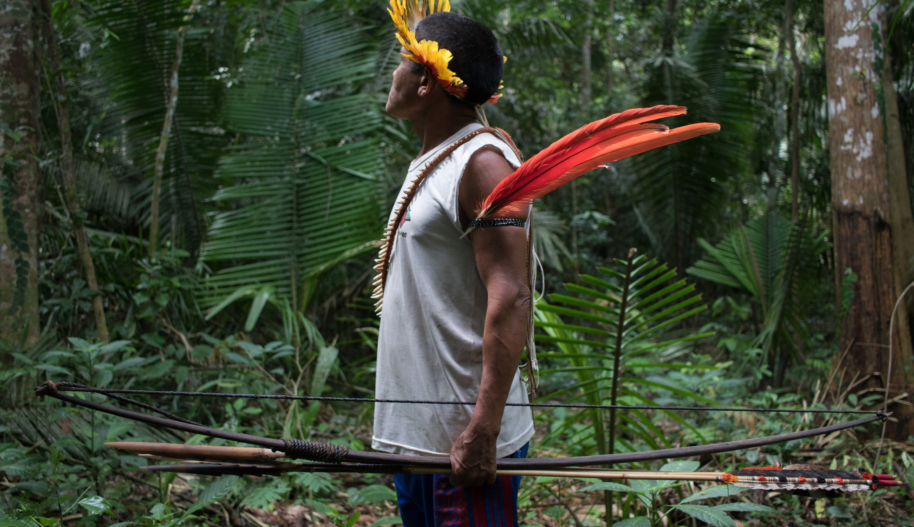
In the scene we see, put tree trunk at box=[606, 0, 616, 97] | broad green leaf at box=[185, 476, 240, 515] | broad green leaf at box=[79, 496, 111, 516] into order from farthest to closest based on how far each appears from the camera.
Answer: tree trunk at box=[606, 0, 616, 97] → broad green leaf at box=[185, 476, 240, 515] → broad green leaf at box=[79, 496, 111, 516]

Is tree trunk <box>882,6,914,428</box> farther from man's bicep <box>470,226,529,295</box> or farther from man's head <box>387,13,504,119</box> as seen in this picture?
man's bicep <box>470,226,529,295</box>

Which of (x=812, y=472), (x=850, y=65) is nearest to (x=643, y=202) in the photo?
(x=850, y=65)

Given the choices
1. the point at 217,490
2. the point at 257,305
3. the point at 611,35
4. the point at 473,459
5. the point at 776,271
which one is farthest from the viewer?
the point at 611,35

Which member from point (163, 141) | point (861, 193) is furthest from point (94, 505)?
point (861, 193)

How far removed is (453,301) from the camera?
128 centimetres

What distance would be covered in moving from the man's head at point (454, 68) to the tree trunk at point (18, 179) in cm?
196

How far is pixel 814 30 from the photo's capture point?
18.2ft

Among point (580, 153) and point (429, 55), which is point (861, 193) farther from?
point (429, 55)

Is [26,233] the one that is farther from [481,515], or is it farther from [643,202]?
[643,202]

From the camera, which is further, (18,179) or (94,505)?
(18,179)

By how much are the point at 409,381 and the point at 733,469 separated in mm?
1925

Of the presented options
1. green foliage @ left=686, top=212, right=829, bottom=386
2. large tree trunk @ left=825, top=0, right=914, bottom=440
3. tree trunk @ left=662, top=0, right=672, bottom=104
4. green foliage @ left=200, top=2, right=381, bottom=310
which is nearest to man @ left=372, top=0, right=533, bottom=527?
large tree trunk @ left=825, top=0, right=914, bottom=440

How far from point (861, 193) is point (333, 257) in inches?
119

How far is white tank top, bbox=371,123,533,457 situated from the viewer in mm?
1255
